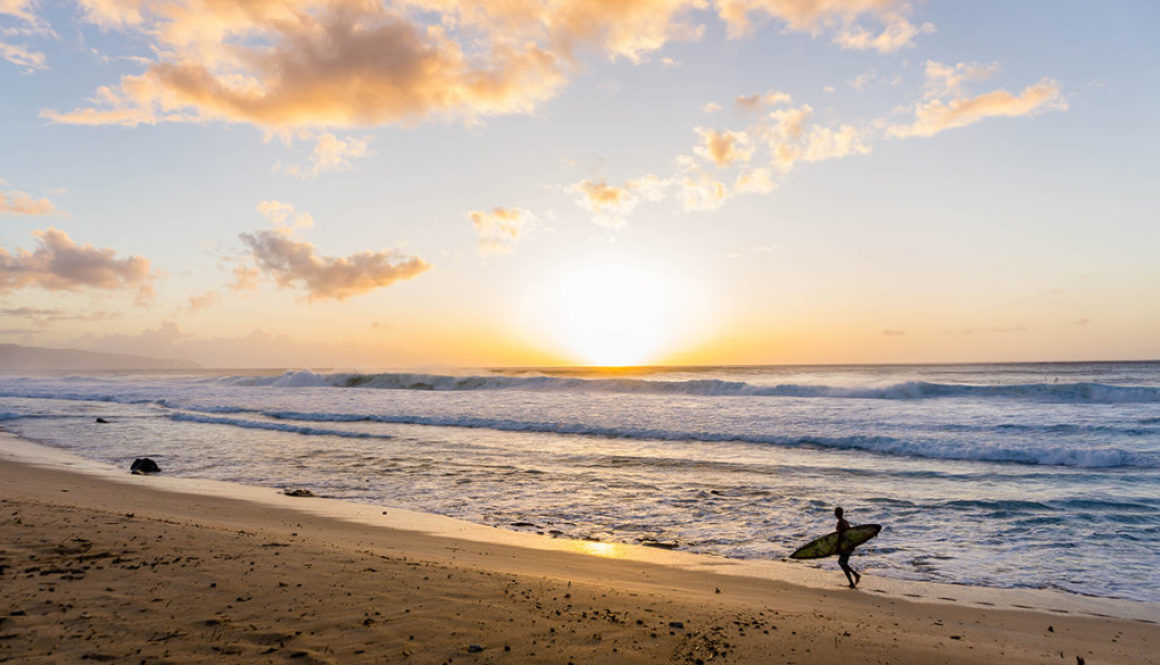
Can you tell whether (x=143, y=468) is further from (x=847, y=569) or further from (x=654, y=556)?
Answer: (x=847, y=569)

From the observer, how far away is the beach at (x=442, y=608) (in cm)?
545

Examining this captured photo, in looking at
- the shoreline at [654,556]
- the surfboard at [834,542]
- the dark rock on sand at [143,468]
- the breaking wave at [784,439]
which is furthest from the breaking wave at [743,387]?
the dark rock on sand at [143,468]

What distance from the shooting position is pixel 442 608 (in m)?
6.52

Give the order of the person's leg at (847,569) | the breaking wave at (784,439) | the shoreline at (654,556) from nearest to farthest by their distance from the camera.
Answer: the shoreline at (654,556) < the person's leg at (847,569) < the breaking wave at (784,439)

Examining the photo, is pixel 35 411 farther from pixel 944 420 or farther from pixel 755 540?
pixel 944 420

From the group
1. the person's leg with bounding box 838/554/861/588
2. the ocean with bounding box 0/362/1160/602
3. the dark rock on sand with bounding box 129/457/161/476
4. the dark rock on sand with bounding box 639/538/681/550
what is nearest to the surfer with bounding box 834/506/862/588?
the person's leg with bounding box 838/554/861/588

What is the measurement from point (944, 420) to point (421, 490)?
26565 millimetres

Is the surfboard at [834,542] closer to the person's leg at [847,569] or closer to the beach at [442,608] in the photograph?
the person's leg at [847,569]

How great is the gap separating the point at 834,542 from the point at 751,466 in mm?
9701

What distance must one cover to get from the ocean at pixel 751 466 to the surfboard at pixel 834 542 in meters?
0.77

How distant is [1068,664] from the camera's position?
625 centimetres

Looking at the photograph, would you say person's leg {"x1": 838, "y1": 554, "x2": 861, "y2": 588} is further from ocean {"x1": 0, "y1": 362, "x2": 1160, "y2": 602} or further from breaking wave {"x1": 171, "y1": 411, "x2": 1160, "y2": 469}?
breaking wave {"x1": 171, "y1": 411, "x2": 1160, "y2": 469}

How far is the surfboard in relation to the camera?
30.9 ft

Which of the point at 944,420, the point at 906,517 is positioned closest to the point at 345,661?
the point at 906,517
